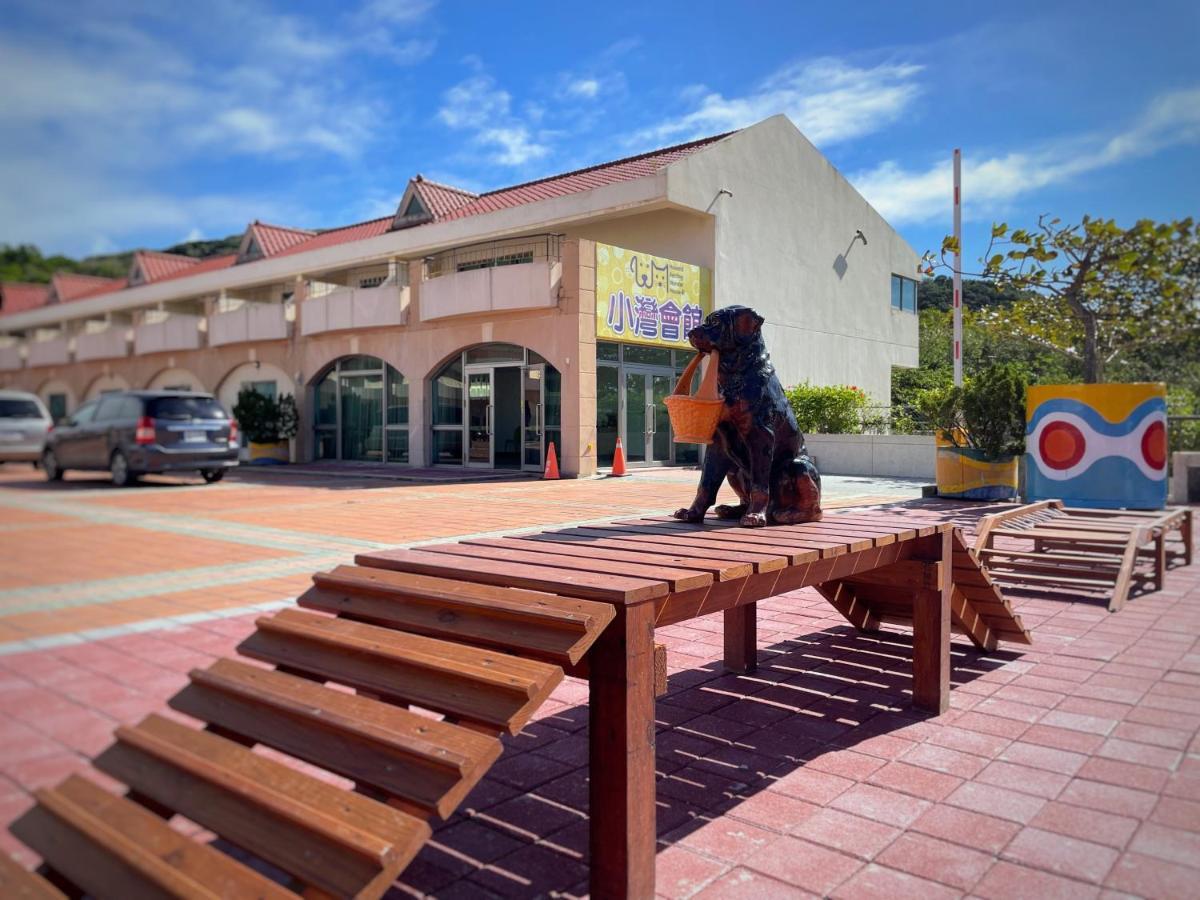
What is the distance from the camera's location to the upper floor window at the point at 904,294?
2798 cm

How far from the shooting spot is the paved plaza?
2.32m

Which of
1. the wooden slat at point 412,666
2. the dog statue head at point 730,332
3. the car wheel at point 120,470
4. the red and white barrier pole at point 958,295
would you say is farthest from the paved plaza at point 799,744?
the red and white barrier pole at point 958,295

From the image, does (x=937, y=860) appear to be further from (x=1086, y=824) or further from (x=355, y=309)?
(x=355, y=309)

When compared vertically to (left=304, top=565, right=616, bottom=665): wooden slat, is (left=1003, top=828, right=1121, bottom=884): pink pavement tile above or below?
below

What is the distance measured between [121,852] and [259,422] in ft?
72.5

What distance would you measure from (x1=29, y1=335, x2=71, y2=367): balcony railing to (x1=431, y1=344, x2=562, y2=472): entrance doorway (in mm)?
9502

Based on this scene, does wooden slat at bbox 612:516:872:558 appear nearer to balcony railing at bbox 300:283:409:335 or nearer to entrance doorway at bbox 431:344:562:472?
entrance doorway at bbox 431:344:562:472

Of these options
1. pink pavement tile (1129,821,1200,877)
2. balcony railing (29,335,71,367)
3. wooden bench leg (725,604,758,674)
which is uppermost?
balcony railing (29,335,71,367)

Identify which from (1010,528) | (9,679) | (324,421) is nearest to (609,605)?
(9,679)

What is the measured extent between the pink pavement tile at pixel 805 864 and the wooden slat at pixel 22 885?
1.75m

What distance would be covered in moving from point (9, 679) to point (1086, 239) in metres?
14.7

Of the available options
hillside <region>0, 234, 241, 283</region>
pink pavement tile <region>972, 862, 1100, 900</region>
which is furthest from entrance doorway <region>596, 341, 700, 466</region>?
pink pavement tile <region>972, 862, 1100, 900</region>

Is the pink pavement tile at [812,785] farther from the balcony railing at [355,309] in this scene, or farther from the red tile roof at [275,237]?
the red tile roof at [275,237]

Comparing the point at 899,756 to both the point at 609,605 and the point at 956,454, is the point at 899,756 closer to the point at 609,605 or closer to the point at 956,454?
the point at 609,605
